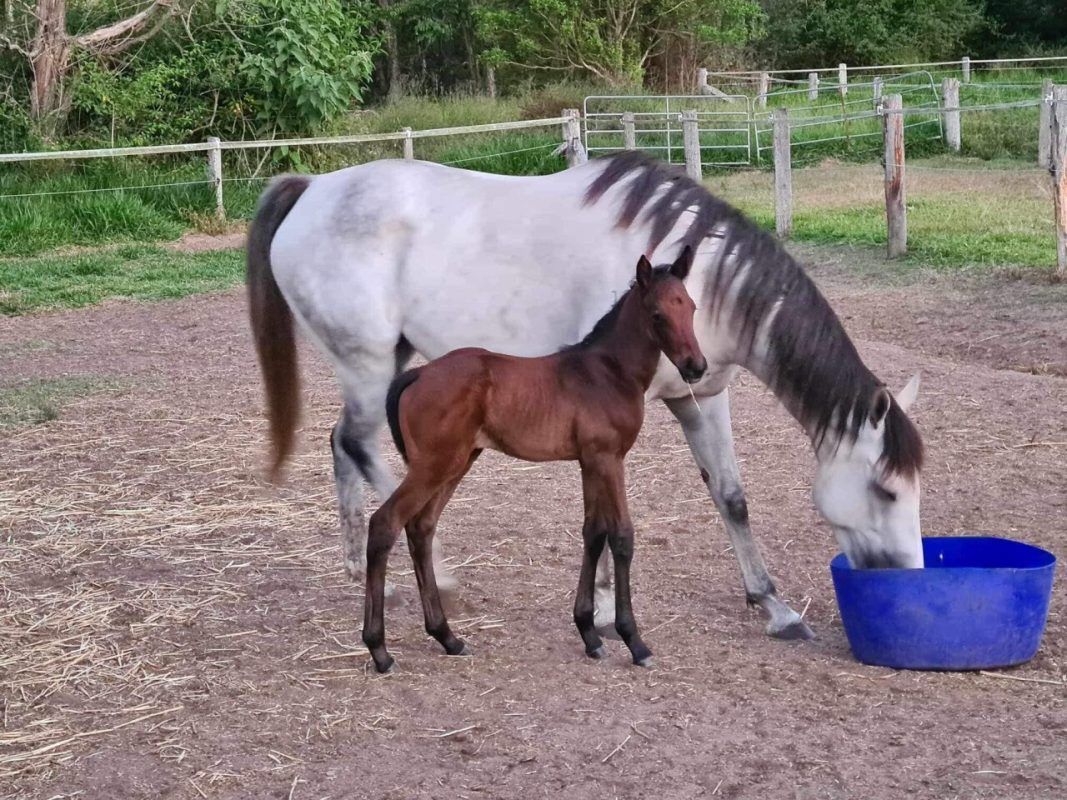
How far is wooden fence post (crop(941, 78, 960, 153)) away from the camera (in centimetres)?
1791

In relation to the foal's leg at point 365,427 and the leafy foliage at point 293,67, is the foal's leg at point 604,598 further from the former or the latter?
the leafy foliage at point 293,67

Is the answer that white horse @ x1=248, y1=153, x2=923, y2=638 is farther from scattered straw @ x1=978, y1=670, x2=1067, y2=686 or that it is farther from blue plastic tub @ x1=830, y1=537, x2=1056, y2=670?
scattered straw @ x1=978, y1=670, x2=1067, y2=686

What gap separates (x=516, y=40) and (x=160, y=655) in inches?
1074

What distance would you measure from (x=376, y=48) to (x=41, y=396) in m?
14.9

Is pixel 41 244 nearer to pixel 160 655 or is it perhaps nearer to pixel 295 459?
pixel 295 459

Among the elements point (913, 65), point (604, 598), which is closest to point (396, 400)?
point (604, 598)

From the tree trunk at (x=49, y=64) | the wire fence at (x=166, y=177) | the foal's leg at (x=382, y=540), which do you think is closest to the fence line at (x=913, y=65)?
the wire fence at (x=166, y=177)

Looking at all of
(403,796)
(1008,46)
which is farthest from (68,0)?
(1008,46)

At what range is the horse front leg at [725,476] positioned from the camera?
424 centimetres

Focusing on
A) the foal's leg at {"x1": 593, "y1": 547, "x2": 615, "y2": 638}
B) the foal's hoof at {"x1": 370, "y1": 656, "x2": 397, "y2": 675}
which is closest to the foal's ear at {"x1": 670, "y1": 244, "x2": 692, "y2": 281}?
the foal's leg at {"x1": 593, "y1": 547, "x2": 615, "y2": 638}

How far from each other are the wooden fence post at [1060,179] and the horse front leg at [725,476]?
5.91 meters

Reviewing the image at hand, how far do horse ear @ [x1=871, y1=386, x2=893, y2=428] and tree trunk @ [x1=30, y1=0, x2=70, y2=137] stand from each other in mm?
14566

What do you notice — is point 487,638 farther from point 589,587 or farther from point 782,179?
point 782,179

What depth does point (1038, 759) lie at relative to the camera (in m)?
3.07
